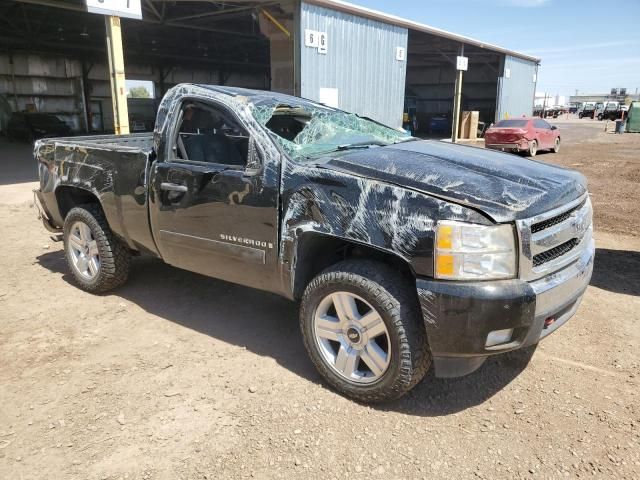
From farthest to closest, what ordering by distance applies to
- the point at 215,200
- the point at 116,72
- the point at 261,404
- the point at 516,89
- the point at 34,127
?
1. the point at 516,89
2. the point at 34,127
3. the point at 116,72
4. the point at 215,200
5. the point at 261,404

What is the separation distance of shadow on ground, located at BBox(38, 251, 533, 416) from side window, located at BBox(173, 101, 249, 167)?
134cm

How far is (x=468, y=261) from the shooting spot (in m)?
2.52

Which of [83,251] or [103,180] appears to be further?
[83,251]

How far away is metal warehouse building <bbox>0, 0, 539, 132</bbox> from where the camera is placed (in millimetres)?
13336

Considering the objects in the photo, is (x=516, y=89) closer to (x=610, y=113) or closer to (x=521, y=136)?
(x=521, y=136)

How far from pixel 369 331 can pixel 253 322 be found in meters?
1.54

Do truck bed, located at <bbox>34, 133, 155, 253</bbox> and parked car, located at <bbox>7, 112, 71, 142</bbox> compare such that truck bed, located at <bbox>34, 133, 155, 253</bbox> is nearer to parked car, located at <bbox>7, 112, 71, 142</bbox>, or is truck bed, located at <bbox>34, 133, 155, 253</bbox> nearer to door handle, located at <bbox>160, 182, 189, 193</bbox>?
door handle, located at <bbox>160, 182, 189, 193</bbox>

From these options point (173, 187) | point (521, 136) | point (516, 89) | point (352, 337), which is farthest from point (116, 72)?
point (516, 89)

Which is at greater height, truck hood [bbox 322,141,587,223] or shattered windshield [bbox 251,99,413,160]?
shattered windshield [bbox 251,99,413,160]

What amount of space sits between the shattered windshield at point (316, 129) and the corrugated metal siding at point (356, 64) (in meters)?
9.25

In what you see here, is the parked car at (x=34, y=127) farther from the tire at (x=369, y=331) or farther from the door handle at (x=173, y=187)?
the tire at (x=369, y=331)

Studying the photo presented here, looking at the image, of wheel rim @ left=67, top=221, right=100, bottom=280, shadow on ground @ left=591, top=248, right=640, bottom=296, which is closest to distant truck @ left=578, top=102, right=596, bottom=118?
shadow on ground @ left=591, top=248, right=640, bottom=296

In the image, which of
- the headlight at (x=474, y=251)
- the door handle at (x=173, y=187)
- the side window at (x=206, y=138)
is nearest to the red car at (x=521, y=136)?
the side window at (x=206, y=138)

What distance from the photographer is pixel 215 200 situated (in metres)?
3.48
